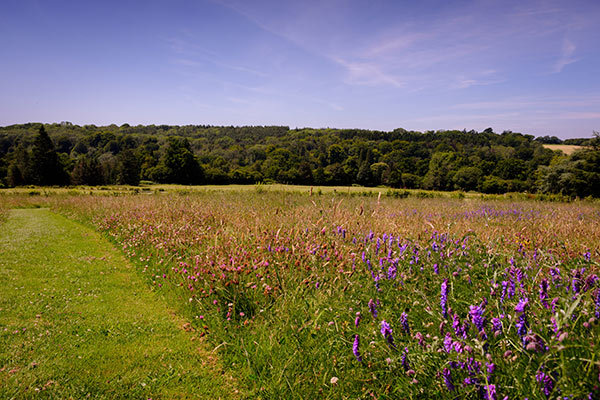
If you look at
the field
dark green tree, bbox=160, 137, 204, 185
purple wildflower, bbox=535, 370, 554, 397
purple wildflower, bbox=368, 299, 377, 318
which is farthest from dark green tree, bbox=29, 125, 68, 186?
purple wildflower, bbox=535, 370, 554, 397

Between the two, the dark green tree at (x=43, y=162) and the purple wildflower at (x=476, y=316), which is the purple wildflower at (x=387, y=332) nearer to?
the purple wildflower at (x=476, y=316)

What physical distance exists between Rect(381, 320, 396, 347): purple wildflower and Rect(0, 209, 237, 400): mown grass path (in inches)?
57.9

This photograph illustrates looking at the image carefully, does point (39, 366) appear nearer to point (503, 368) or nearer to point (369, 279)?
point (369, 279)

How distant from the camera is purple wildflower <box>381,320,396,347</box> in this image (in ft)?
6.04

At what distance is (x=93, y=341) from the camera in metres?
3.23

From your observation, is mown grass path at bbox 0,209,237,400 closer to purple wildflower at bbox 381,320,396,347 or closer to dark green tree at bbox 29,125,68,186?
purple wildflower at bbox 381,320,396,347

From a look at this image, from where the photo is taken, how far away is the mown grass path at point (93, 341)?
100 inches

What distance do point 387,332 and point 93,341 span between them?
3180mm

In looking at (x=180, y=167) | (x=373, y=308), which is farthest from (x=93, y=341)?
(x=180, y=167)

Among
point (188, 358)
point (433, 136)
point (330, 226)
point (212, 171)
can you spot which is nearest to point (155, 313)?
point (188, 358)

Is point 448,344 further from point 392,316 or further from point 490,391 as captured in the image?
point 392,316

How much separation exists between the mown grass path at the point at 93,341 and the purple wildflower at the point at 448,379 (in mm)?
1768

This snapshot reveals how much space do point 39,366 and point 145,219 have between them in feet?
18.4

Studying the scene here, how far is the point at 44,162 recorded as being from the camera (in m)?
42.2
